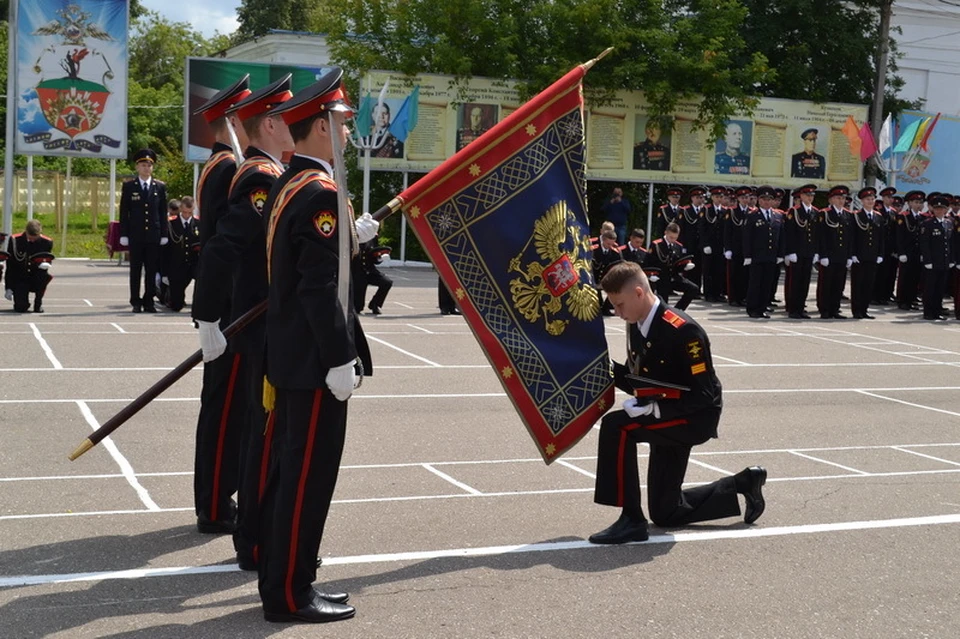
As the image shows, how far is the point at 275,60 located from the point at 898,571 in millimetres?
40897

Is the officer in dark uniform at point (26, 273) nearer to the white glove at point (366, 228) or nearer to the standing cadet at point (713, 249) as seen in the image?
the standing cadet at point (713, 249)

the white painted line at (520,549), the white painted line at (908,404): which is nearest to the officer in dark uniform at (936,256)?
the white painted line at (908,404)

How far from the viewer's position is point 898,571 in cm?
621

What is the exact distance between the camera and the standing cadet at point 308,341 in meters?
5.12

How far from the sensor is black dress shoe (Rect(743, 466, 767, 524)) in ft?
22.8

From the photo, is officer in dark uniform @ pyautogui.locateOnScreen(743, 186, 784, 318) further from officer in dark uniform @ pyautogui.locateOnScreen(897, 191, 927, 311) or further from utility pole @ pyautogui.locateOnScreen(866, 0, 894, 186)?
utility pole @ pyautogui.locateOnScreen(866, 0, 894, 186)

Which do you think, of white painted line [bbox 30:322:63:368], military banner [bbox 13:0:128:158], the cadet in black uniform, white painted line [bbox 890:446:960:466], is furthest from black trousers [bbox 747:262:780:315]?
the cadet in black uniform

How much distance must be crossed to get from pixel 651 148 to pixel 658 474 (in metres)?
24.7

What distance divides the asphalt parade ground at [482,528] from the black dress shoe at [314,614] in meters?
0.04

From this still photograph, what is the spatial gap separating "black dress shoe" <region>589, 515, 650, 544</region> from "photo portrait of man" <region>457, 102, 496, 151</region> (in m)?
23.1

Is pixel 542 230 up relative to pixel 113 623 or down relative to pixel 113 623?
up

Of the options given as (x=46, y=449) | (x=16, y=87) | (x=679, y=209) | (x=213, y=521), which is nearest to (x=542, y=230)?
(x=213, y=521)

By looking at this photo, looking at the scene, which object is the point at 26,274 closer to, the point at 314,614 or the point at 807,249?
the point at 807,249

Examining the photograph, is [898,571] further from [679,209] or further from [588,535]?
[679,209]
